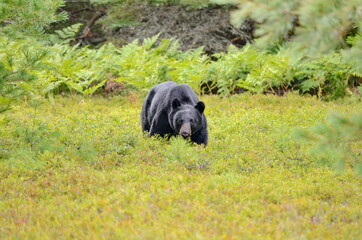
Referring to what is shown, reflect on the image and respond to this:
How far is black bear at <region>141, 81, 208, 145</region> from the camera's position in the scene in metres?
8.91

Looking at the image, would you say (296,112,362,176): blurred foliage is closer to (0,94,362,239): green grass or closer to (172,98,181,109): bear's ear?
(0,94,362,239): green grass

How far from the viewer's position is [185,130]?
863 centimetres

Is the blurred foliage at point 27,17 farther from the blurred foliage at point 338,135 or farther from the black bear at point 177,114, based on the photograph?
the blurred foliage at point 338,135

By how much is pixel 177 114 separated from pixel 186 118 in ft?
0.76

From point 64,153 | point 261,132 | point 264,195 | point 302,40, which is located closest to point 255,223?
point 264,195

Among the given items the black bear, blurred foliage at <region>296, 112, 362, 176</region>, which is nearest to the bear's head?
the black bear

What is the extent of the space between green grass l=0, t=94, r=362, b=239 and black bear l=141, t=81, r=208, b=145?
32 cm

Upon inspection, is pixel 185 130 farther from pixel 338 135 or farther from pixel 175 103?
pixel 338 135

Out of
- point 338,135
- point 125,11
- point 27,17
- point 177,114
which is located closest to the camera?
point 338,135

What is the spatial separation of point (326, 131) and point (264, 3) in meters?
1.31

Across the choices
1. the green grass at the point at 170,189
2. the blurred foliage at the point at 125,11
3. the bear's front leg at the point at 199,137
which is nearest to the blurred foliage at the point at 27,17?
the green grass at the point at 170,189

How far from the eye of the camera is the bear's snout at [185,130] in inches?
339

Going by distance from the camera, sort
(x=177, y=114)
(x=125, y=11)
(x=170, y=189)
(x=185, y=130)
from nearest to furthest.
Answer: (x=170, y=189)
(x=185, y=130)
(x=177, y=114)
(x=125, y=11)

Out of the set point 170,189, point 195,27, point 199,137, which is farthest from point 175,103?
point 195,27
